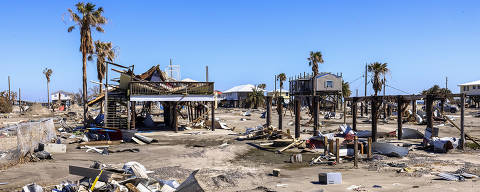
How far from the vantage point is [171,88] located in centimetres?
2714

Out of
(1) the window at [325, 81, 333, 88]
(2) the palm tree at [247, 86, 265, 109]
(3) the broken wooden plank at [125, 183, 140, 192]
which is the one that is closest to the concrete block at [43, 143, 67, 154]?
(3) the broken wooden plank at [125, 183, 140, 192]

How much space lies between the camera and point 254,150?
19266 mm

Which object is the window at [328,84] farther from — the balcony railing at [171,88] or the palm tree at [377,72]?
the balcony railing at [171,88]

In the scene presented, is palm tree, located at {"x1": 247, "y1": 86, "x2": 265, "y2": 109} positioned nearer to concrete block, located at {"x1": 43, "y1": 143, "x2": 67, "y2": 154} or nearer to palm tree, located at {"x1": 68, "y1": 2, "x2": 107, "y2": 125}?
palm tree, located at {"x1": 68, "y1": 2, "x2": 107, "y2": 125}

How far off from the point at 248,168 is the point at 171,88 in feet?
46.3

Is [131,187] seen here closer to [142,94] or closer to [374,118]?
[374,118]

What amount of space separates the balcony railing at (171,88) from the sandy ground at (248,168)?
20.8 ft

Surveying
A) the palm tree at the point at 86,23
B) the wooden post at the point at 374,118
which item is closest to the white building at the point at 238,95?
the palm tree at the point at 86,23

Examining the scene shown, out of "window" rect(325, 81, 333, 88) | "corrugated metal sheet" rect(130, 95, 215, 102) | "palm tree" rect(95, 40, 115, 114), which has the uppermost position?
"palm tree" rect(95, 40, 115, 114)

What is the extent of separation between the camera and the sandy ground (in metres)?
11.0

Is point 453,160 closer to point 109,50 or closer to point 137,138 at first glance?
point 137,138

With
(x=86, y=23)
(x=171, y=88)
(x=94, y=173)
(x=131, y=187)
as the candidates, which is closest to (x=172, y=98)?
(x=171, y=88)

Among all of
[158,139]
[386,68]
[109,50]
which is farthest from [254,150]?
[386,68]

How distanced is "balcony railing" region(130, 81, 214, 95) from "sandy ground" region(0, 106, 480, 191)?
249 inches
